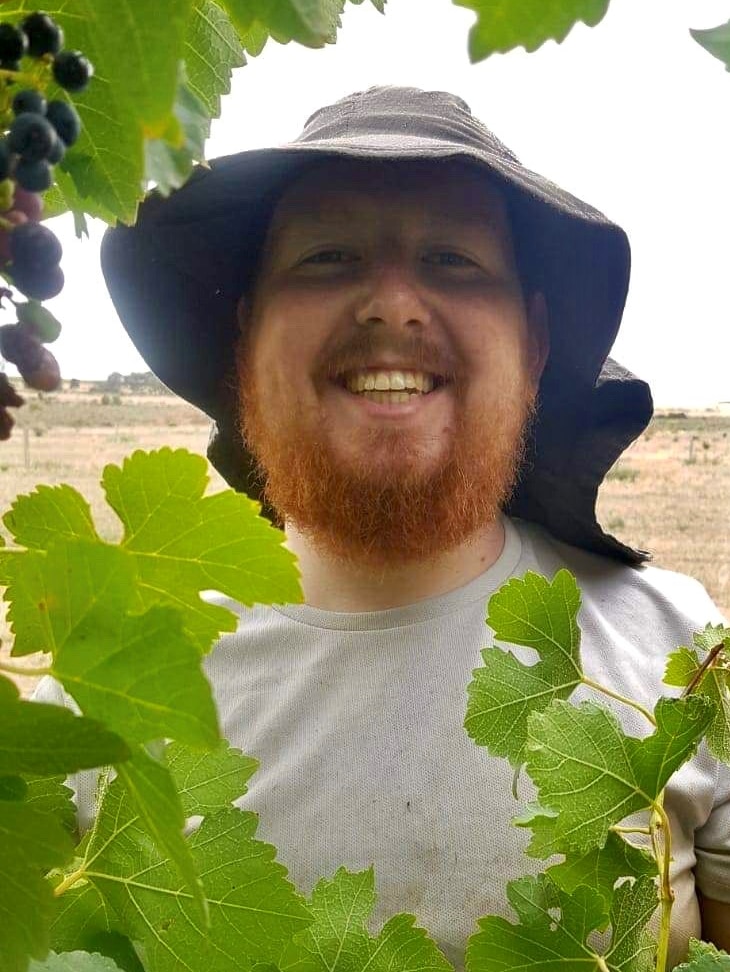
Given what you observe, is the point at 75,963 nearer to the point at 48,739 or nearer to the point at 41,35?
the point at 48,739

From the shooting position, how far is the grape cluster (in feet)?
0.80

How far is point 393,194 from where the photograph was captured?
1.03m

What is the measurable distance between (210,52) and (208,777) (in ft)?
1.09

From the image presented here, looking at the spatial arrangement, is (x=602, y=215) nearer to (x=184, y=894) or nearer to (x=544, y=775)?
(x=544, y=775)

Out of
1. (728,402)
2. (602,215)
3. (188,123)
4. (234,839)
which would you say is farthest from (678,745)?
(728,402)

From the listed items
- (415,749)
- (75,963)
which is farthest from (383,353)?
(75,963)

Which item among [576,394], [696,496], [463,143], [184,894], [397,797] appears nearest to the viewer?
[184,894]

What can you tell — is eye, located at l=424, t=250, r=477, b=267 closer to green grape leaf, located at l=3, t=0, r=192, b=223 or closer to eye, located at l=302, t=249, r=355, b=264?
eye, located at l=302, t=249, r=355, b=264

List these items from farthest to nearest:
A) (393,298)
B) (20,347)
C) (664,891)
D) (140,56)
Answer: (393,298) < (664,891) < (20,347) < (140,56)

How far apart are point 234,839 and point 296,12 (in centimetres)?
34

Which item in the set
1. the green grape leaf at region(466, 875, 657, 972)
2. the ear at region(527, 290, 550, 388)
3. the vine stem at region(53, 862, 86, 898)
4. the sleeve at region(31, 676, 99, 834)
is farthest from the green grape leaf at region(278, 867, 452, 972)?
the ear at region(527, 290, 550, 388)

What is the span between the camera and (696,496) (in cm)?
234

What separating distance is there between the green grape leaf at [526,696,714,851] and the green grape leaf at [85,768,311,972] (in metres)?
0.13

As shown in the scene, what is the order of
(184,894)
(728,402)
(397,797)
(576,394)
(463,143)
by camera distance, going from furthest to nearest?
(728,402)
(576,394)
(463,143)
(397,797)
(184,894)
